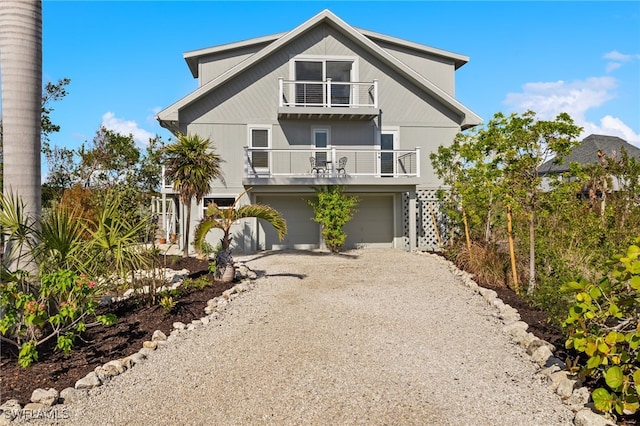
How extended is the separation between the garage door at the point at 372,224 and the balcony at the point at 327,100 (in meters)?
3.40

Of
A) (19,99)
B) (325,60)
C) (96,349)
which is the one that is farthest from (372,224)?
(19,99)

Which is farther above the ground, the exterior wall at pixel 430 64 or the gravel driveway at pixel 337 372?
the exterior wall at pixel 430 64

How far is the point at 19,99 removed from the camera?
596 cm

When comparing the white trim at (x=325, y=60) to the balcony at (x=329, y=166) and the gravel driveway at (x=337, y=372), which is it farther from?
the gravel driveway at (x=337, y=372)

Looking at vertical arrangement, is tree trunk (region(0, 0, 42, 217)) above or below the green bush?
above

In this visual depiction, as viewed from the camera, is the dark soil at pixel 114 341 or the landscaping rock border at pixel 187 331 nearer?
the landscaping rock border at pixel 187 331

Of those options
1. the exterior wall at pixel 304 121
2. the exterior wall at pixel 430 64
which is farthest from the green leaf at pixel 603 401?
the exterior wall at pixel 430 64

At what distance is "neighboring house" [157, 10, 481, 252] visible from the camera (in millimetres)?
15945

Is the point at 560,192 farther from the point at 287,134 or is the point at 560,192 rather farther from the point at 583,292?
the point at 287,134

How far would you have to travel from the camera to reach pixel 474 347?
244 inches

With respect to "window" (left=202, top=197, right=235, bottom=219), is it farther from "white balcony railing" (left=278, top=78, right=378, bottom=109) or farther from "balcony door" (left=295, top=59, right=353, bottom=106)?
"balcony door" (left=295, top=59, right=353, bottom=106)

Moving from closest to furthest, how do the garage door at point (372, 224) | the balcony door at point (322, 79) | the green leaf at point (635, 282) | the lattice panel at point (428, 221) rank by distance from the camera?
the green leaf at point (635, 282) < the lattice panel at point (428, 221) < the balcony door at point (322, 79) < the garage door at point (372, 224)

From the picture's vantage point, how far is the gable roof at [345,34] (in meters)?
15.6

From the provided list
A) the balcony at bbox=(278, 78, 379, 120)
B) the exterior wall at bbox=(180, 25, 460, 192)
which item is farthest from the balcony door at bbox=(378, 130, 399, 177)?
the balcony at bbox=(278, 78, 379, 120)
